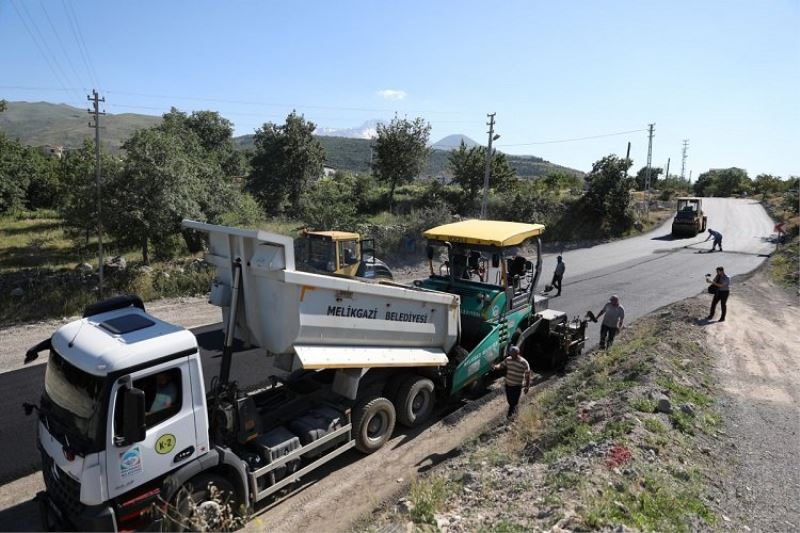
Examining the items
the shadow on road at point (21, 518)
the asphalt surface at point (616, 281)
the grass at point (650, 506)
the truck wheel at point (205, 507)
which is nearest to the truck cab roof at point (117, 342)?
the truck wheel at point (205, 507)

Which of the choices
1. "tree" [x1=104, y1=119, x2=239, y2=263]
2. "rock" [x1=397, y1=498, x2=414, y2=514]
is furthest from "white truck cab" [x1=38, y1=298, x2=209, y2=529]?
"tree" [x1=104, y1=119, x2=239, y2=263]

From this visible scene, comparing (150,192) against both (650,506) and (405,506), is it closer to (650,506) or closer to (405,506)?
(405,506)

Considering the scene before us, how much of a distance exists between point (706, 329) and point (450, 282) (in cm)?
Answer: 761

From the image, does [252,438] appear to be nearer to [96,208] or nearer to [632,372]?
[632,372]

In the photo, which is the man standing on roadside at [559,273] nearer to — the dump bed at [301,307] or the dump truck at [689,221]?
the dump bed at [301,307]

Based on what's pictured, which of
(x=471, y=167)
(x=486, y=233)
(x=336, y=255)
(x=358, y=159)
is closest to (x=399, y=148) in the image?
(x=471, y=167)

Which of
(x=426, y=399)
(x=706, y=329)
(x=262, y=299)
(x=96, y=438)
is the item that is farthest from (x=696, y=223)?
(x=96, y=438)

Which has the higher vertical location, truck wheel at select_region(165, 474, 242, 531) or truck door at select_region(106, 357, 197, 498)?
truck door at select_region(106, 357, 197, 498)

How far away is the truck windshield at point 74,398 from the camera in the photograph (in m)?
4.36

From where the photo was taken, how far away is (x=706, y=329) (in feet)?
39.2

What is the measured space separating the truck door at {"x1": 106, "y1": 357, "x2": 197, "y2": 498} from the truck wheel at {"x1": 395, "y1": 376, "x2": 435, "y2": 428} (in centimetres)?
322

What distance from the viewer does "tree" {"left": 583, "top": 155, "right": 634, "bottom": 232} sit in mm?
31141

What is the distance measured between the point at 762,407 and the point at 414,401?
575 centimetres

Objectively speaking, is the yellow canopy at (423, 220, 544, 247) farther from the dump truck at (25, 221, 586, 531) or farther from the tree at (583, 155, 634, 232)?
the tree at (583, 155, 634, 232)
